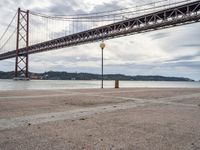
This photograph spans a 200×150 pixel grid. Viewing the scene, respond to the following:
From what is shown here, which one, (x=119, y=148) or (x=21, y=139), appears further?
(x=21, y=139)

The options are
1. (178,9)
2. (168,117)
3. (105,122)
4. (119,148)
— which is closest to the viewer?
(119,148)

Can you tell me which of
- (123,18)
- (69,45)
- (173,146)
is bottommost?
(173,146)

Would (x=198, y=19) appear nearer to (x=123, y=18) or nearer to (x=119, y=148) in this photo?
(x=123, y=18)

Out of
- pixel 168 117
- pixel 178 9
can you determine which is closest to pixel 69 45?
pixel 178 9

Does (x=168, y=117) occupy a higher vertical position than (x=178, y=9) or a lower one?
lower

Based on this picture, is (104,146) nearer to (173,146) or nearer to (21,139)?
(173,146)

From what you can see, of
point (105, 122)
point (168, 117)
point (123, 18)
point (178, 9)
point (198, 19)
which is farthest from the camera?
point (123, 18)

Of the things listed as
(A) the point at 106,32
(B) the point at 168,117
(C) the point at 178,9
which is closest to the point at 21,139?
(B) the point at 168,117

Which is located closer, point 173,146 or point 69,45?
point 173,146

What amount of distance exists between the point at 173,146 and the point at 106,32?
46.0m

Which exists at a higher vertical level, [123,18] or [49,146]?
[123,18]

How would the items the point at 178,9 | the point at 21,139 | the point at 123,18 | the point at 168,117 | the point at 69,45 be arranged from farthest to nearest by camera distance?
the point at 69,45 → the point at 123,18 → the point at 178,9 → the point at 168,117 → the point at 21,139

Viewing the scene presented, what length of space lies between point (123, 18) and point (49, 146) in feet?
152

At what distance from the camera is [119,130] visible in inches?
178
